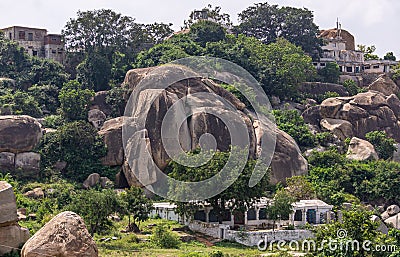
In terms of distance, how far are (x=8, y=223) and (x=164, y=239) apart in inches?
348

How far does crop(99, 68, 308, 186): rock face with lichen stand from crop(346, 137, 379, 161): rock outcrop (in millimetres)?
4112

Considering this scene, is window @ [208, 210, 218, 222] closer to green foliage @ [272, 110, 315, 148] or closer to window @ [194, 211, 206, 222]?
window @ [194, 211, 206, 222]

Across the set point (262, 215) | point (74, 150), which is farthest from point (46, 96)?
point (262, 215)

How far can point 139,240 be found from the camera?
1168 inches

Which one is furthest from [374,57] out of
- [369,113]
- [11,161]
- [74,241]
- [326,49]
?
[74,241]

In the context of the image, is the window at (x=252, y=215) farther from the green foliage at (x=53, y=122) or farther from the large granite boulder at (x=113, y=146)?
the green foliage at (x=53, y=122)

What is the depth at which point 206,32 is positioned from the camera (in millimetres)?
54906

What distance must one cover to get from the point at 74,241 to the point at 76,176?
22138 mm

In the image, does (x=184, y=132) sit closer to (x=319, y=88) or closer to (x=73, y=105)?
Answer: (x=73, y=105)

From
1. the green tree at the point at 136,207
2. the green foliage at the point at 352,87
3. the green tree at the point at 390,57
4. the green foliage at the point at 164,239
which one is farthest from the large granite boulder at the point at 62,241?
the green tree at the point at 390,57

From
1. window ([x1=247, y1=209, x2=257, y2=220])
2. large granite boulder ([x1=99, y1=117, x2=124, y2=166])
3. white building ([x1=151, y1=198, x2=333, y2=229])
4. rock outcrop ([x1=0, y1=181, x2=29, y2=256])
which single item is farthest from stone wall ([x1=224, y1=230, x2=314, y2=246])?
rock outcrop ([x1=0, y1=181, x2=29, y2=256])

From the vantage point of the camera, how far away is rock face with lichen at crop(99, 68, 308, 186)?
38812mm

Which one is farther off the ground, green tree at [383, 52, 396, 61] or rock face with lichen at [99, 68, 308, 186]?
green tree at [383, 52, 396, 61]

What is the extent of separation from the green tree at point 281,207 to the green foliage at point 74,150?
10.9 m
